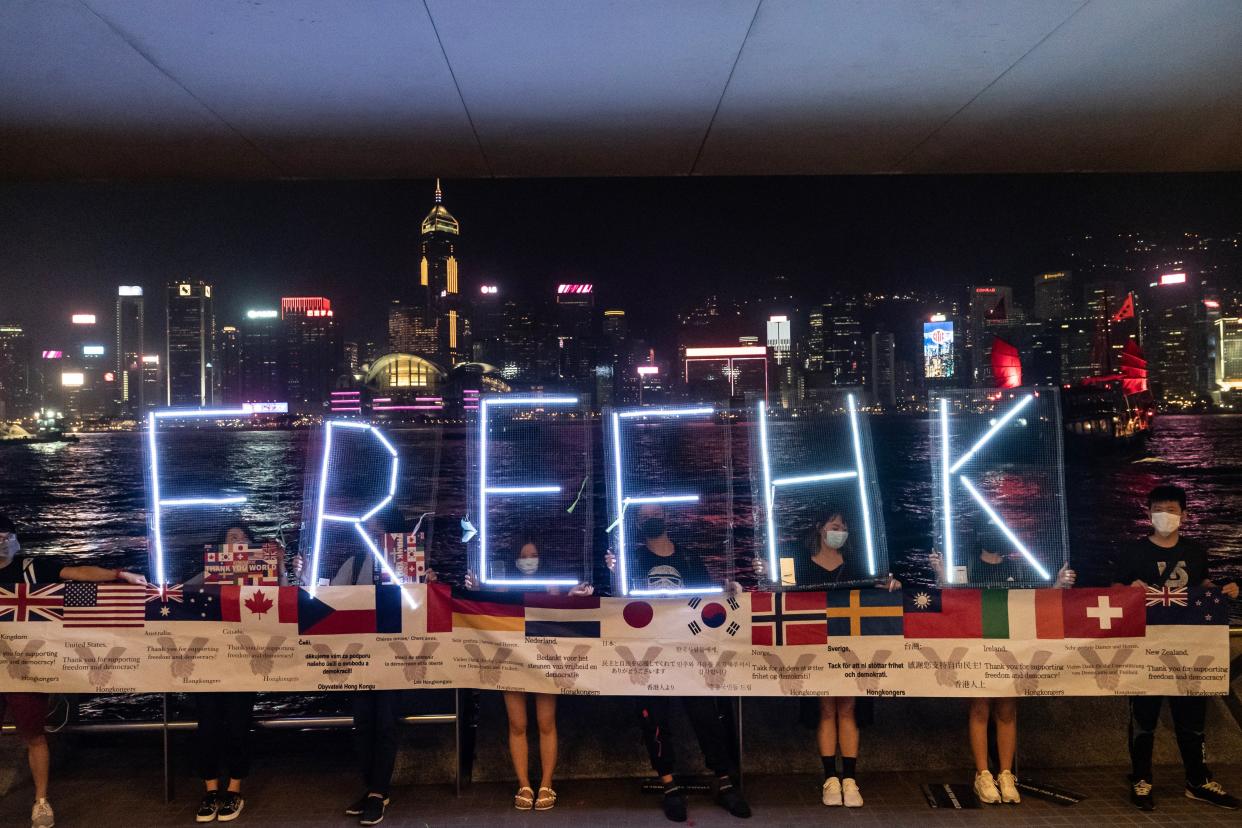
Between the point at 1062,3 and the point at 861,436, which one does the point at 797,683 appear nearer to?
the point at 861,436

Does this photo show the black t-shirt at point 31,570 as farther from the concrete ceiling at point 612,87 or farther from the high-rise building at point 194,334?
the high-rise building at point 194,334

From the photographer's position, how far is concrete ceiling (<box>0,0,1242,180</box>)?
4.16 metres

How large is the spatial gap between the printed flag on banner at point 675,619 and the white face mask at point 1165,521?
8.69 ft

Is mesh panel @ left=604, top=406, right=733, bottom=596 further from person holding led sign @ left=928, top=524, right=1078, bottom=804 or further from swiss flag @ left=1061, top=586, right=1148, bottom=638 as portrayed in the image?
swiss flag @ left=1061, top=586, right=1148, bottom=638

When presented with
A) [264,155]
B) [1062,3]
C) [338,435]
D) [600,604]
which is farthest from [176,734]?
[1062,3]

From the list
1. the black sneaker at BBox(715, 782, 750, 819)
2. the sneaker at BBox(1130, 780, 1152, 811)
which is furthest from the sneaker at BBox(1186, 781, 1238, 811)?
the black sneaker at BBox(715, 782, 750, 819)

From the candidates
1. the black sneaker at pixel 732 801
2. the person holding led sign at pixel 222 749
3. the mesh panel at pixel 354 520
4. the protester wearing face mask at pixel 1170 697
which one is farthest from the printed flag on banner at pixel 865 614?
the person holding led sign at pixel 222 749

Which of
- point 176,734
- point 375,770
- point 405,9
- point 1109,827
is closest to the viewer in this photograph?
point 405,9

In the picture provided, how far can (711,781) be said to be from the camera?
17.0 ft

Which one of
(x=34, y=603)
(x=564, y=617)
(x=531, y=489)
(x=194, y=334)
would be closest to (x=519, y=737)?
(x=564, y=617)

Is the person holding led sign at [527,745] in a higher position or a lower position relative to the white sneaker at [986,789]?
higher

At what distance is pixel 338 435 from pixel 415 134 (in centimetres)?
232

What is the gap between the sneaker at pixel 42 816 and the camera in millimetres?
4711

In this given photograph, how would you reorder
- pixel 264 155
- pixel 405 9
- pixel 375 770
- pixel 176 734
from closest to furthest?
pixel 405 9 → pixel 375 770 → pixel 176 734 → pixel 264 155
